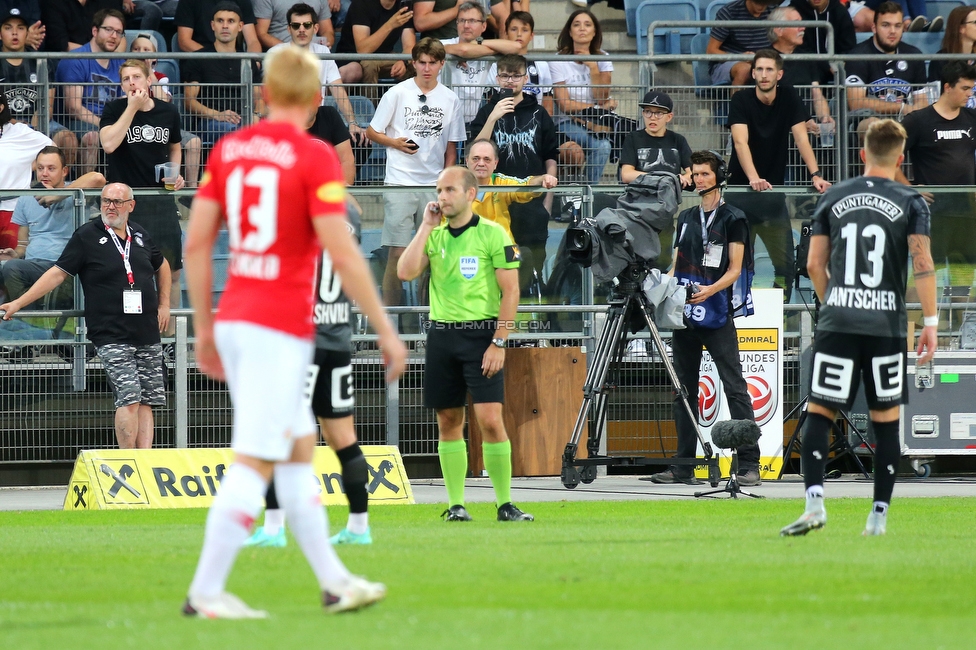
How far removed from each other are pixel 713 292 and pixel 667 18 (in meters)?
6.93

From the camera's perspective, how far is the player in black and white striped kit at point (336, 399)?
7.58 m

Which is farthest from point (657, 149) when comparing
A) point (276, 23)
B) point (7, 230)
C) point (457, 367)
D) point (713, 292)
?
point (7, 230)

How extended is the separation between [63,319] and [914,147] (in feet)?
28.3

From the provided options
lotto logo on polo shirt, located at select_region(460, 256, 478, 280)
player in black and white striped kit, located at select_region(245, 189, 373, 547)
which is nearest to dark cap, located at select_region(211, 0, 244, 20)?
lotto logo on polo shirt, located at select_region(460, 256, 478, 280)

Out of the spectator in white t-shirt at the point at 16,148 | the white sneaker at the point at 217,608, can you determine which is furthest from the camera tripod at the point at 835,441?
the white sneaker at the point at 217,608

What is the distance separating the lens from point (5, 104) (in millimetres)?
13219

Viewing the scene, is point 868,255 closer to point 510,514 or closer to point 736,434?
point 510,514

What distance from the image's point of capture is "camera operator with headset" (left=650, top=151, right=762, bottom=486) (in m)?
12.0

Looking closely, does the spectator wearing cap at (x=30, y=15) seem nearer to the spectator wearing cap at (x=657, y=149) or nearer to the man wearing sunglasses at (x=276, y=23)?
the man wearing sunglasses at (x=276, y=23)

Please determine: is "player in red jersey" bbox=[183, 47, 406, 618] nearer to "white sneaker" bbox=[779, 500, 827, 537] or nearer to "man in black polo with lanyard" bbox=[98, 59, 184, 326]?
"white sneaker" bbox=[779, 500, 827, 537]

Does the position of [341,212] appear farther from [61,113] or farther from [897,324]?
[61,113]

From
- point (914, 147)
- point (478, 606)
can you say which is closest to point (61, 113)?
point (914, 147)

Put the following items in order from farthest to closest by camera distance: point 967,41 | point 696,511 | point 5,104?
point 967,41, point 5,104, point 696,511

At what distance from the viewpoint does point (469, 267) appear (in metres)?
9.23
